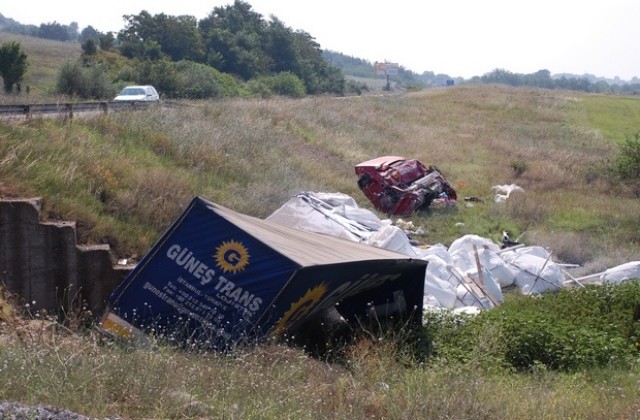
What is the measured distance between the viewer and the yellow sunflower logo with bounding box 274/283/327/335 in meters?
9.12

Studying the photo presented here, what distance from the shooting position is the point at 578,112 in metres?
69.6

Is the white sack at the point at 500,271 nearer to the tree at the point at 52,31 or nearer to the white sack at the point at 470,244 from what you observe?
the white sack at the point at 470,244

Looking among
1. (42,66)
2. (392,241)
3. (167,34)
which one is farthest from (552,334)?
(167,34)

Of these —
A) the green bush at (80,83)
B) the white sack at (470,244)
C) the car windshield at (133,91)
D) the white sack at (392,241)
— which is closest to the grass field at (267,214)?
the white sack at (470,244)

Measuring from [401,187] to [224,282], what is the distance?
14215 mm

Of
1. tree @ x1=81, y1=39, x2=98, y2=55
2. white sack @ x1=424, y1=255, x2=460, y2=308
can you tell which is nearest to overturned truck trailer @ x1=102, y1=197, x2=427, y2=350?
white sack @ x1=424, y1=255, x2=460, y2=308

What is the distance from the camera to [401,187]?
22953mm

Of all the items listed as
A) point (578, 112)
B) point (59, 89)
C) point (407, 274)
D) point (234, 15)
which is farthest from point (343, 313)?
point (234, 15)

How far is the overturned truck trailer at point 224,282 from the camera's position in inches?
351

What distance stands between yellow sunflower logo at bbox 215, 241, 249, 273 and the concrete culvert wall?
8.87 feet

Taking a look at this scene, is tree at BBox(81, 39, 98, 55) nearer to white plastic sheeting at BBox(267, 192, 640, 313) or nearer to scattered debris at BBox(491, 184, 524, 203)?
scattered debris at BBox(491, 184, 524, 203)

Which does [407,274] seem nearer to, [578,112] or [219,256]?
[219,256]

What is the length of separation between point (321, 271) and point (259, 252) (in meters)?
0.68

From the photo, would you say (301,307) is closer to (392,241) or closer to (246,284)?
(246,284)
